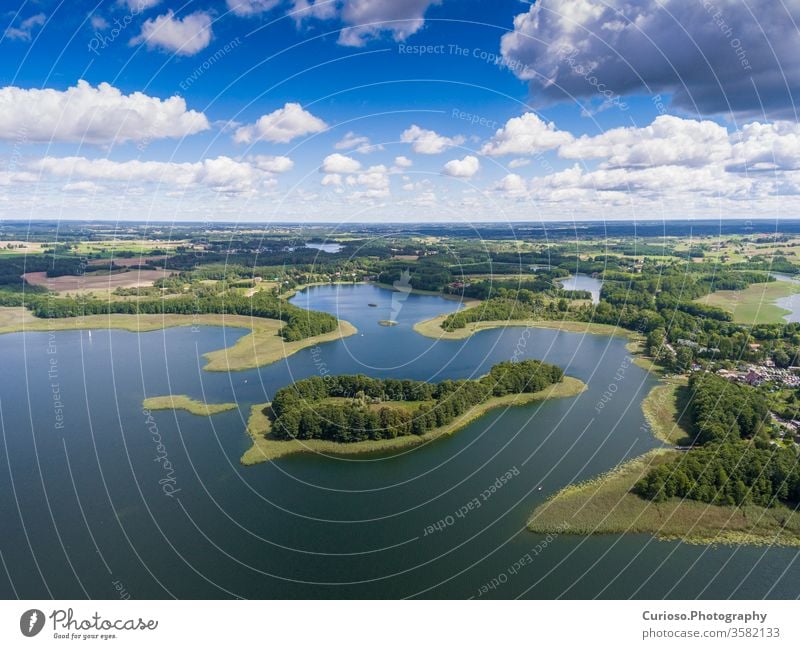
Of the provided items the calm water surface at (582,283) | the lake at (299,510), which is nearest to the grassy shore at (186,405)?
the lake at (299,510)

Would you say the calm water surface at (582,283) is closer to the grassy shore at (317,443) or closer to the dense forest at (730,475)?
the grassy shore at (317,443)

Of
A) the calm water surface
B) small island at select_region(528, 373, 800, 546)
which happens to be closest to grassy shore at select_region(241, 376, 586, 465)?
small island at select_region(528, 373, 800, 546)

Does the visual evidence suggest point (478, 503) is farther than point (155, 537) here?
Yes

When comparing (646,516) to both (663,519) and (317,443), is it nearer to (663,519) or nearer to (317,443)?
(663,519)

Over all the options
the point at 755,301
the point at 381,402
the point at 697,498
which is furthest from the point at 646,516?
the point at 755,301

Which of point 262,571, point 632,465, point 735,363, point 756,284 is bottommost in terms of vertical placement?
point 262,571

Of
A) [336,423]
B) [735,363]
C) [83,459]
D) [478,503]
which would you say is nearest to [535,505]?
[478,503]

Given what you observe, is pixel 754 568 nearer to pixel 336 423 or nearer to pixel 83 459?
pixel 336 423
